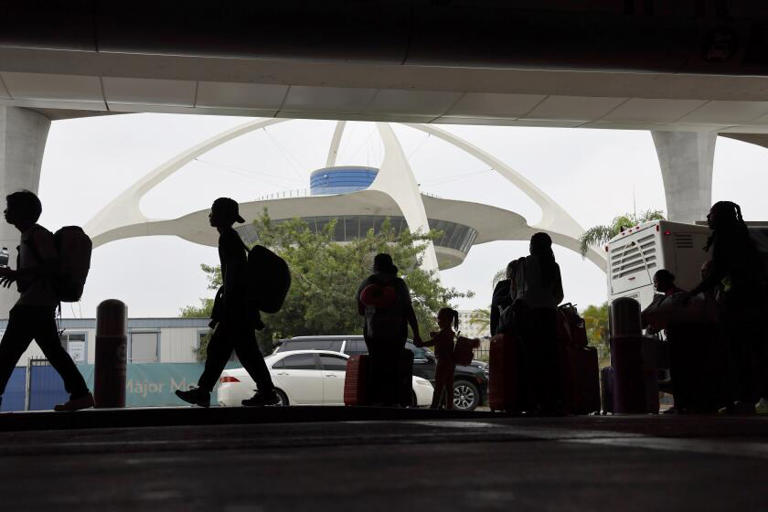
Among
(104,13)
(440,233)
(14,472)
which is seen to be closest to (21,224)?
(104,13)

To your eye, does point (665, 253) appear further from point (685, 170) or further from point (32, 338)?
point (685, 170)

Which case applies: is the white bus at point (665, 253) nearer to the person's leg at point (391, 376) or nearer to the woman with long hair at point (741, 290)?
the woman with long hair at point (741, 290)

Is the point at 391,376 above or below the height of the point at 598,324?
below

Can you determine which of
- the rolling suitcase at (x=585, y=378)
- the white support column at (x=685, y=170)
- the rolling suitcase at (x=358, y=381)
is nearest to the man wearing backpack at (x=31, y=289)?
the rolling suitcase at (x=358, y=381)

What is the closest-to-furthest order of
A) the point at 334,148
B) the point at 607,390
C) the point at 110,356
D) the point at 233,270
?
the point at 233,270
the point at 607,390
the point at 110,356
the point at 334,148

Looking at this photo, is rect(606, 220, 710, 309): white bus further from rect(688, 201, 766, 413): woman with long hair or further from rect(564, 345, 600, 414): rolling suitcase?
rect(688, 201, 766, 413): woman with long hair

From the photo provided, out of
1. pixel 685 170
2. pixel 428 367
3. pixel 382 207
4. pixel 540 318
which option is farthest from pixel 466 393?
pixel 382 207

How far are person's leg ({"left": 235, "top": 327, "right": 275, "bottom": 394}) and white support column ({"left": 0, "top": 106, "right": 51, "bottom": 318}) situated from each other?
1707cm

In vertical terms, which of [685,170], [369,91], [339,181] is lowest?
[369,91]

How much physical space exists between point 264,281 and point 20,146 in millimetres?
17265

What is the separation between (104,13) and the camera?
8742 mm

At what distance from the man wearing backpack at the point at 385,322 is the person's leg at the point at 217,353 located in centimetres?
148

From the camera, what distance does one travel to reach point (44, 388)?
64.2 feet

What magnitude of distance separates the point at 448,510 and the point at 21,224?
6.14m
